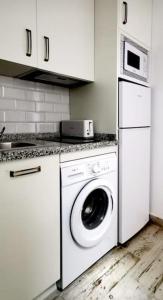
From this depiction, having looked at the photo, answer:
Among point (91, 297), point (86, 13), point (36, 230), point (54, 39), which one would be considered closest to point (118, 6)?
point (86, 13)

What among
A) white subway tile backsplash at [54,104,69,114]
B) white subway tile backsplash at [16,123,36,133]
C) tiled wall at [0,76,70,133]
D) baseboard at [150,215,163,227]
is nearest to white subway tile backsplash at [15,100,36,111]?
tiled wall at [0,76,70,133]

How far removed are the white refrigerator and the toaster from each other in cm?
25

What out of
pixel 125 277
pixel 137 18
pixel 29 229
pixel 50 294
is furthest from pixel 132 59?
pixel 50 294

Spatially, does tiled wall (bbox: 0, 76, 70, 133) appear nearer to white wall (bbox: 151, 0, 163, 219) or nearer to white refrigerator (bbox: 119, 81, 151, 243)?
white refrigerator (bbox: 119, 81, 151, 243)

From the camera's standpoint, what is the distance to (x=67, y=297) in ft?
3.94

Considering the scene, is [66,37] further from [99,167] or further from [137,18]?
[99,167]

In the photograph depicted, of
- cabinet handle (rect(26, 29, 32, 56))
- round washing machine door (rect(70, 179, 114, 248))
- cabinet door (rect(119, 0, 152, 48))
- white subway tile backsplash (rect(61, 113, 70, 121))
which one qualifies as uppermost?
A: cabinet door (rect(119, 0, 152, 48))

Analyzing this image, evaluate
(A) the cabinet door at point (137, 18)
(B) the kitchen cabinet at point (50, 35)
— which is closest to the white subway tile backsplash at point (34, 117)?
(B) the kitchen cabinet at point (50, 35)

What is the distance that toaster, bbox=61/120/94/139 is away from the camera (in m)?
1.62

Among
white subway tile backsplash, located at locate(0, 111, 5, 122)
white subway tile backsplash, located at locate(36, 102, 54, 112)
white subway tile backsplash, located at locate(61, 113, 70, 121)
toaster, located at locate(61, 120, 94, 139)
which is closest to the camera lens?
white subway tile backsplash, located at locate(0, 111, 5, 122)

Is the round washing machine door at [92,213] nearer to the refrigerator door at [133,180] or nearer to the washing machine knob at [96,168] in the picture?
the washing machine knob at [96,168]

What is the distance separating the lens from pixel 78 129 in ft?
5.49

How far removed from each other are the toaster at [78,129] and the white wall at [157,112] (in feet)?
2.45

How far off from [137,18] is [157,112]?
85 cm
